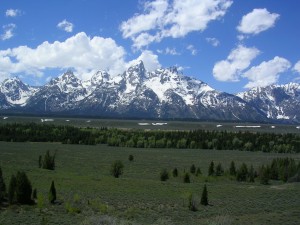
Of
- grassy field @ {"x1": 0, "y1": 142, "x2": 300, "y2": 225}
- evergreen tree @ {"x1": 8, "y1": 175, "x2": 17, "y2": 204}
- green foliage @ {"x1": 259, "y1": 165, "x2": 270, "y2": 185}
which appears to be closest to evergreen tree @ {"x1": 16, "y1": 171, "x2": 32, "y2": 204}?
evergreen tree @ {"x1": 8, "y1": 175, "x2": 17, "y2": 204}

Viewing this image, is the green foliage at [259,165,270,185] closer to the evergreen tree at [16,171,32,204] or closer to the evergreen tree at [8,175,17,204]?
the evergreen tree at [16,171,32,204]

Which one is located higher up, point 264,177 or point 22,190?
point 22,190

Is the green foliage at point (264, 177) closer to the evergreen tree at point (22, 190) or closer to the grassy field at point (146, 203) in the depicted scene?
the grassy field at point (146, 203)

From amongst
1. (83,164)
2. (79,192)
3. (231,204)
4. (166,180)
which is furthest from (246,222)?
(83,164)

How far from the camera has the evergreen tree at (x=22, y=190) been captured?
43344 mm

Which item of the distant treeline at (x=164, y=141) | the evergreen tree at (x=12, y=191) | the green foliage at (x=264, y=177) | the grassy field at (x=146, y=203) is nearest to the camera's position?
the grassy field at (x=146, y=203)

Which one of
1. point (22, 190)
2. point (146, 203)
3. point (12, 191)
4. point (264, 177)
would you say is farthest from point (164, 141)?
point (12, 191)

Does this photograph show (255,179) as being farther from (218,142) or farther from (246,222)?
(218,142)

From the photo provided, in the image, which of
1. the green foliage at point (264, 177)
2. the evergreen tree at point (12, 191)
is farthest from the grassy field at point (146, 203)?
the green foliage at point (264, 177)

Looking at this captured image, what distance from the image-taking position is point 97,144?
148500 mm

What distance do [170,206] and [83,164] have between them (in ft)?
128

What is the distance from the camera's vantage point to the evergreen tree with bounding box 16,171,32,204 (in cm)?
4334

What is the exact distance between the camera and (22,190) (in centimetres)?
4341

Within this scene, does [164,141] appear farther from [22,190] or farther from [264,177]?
[22,190]
